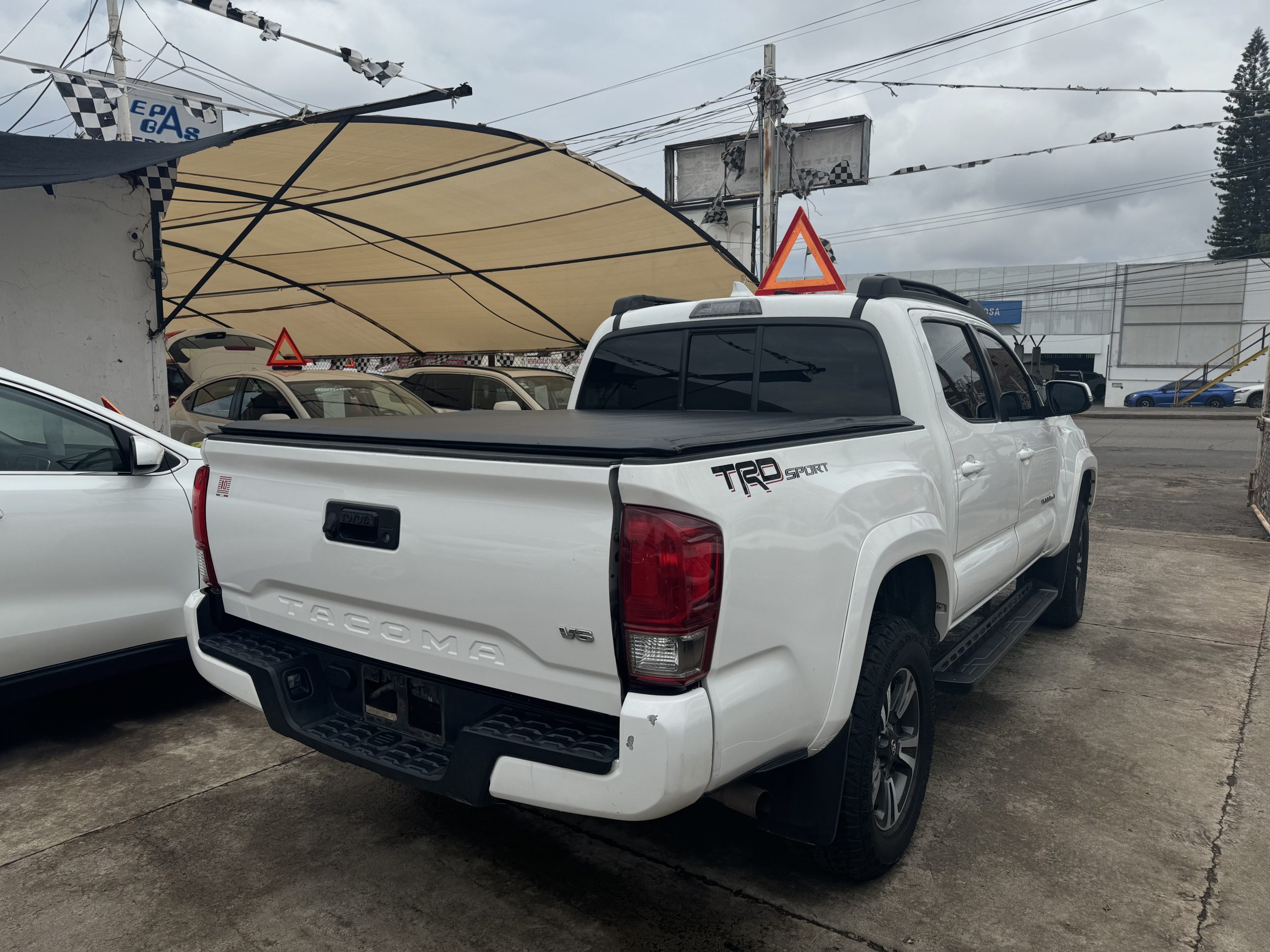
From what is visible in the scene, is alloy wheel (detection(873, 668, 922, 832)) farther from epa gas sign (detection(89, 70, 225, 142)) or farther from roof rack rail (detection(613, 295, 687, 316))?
epa gas sign (detection(89, 70, 225, 142))

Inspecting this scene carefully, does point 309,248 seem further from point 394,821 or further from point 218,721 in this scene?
point 394,821

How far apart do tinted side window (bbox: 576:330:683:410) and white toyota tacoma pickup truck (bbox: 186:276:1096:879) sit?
371 mm

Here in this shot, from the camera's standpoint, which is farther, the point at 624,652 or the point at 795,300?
the point at 795,300

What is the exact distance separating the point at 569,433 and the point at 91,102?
11.8 m

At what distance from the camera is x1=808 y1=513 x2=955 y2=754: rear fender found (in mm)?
2432

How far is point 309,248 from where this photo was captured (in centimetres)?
1234

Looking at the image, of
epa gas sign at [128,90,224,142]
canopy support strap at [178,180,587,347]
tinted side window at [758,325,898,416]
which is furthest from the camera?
epa gas sign at [128,90,224,142]

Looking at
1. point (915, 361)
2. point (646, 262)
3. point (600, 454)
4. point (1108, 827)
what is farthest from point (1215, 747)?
point (646, 262)

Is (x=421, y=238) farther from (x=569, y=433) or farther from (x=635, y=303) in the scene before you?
(x=569, y=433)

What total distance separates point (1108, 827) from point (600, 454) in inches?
97.2

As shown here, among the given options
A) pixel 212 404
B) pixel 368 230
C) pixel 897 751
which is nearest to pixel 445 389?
pixel 368 230

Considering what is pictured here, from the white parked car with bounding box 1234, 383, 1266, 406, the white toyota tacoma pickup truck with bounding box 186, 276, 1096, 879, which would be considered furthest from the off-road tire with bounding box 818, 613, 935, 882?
the white parked car with bounding box 1234, 383, 1266, 406

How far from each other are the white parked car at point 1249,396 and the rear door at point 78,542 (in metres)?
39.7

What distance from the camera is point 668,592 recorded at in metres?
1.98
